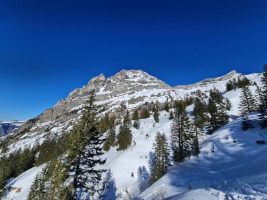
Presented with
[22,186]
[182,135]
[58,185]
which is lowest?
[22,186]

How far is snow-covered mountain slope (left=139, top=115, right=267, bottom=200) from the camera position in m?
25.8

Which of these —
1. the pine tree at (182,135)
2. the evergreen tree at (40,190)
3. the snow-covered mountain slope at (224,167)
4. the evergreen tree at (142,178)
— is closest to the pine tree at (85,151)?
the snow-covered mountain slope at (224,167)

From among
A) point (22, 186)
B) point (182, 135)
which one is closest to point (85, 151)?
point (182, 135)

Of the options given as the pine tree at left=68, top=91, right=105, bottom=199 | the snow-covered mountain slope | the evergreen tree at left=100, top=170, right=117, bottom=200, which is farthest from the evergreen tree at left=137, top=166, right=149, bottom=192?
the pine tree at left=68, top=91, right=105, bottom=199

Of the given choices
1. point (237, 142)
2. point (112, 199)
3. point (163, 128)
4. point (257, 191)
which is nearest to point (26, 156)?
point (163, 128)

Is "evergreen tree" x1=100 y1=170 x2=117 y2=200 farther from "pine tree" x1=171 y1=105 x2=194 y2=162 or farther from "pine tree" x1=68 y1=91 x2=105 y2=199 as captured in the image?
"pine tree" x1=68 y1=91 x2=105 y2=199

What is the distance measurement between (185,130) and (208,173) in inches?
872

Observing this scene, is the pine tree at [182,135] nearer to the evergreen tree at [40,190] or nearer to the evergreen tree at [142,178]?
the evergreen tree at [142,178]

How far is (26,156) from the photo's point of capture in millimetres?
97250

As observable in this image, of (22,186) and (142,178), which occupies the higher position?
(142,178)

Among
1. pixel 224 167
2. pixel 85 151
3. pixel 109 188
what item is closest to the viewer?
pixel 85 151

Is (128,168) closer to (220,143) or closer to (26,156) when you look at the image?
(220,143)

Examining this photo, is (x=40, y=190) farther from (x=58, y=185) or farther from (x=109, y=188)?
(x=58, y=185)

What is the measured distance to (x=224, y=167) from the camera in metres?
35.7
